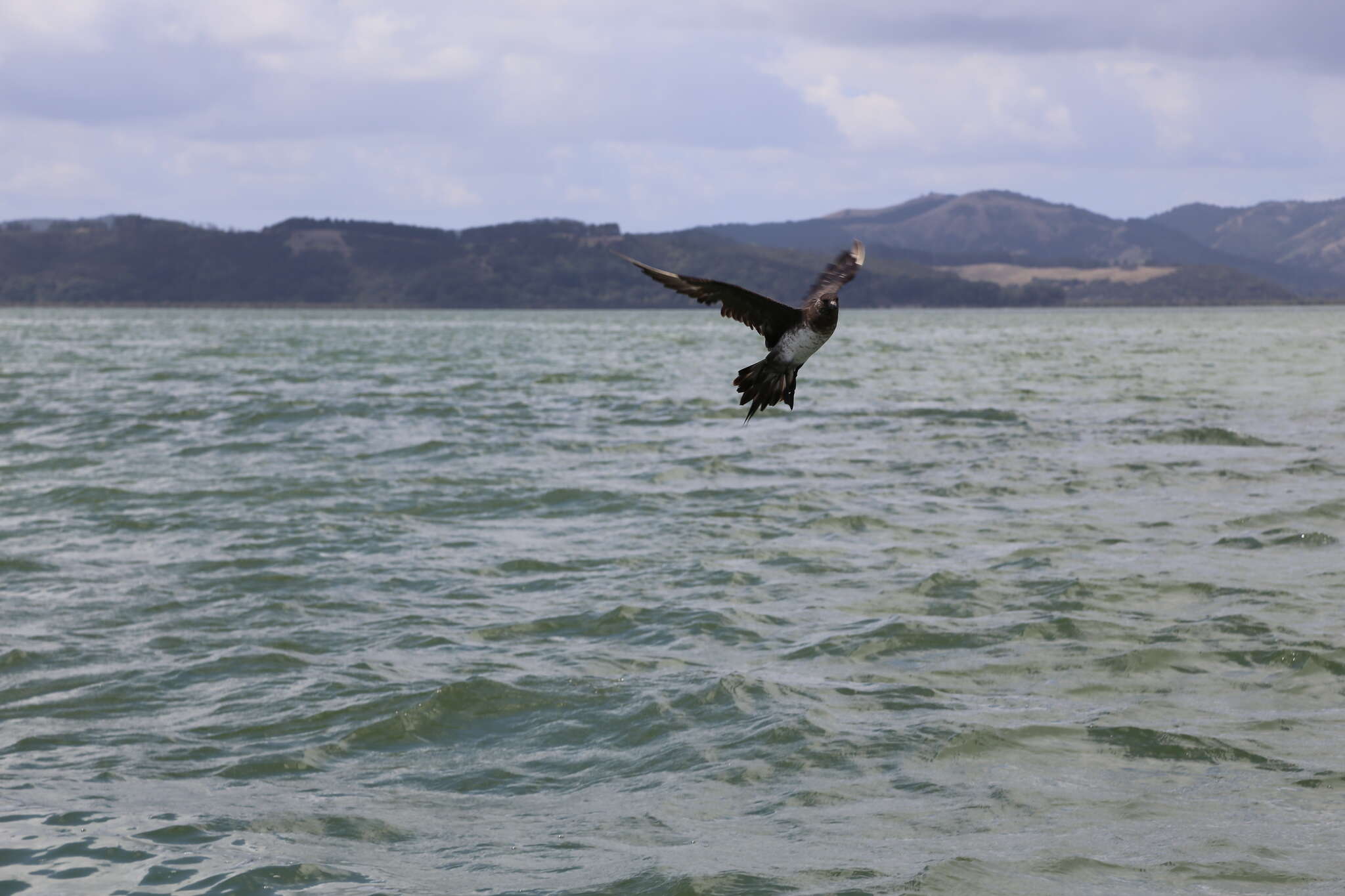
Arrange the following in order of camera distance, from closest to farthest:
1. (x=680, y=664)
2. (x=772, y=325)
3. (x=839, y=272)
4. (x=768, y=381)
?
1. (x=768, y=381)
2. (x=772, y=325)
3. (x=839, y=272)
4. (x=680, y=664)

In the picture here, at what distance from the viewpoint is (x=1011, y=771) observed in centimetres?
1018

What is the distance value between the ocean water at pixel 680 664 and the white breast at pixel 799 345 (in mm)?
3451

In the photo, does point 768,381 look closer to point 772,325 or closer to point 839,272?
point 772,325

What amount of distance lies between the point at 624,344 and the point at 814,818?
84.5 metres

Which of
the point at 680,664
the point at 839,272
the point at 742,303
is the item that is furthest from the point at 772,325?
the point at 680,664

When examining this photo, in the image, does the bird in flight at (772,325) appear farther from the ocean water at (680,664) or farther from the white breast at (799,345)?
the ocean water at (680,664)

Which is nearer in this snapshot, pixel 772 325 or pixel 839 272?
pixel 772 325

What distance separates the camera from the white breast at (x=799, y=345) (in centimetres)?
674

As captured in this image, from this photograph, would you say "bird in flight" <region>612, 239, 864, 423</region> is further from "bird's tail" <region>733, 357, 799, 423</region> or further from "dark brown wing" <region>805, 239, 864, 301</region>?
"dark brown wing" <region>805, 239, 864, 301</region>

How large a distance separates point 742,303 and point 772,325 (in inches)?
8.0

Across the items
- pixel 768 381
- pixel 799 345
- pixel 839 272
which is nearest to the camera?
pixel 799 345

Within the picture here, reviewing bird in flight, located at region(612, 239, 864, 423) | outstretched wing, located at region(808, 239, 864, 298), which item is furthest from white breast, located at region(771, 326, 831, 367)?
outstretched wing, located at region(808, 239, 864, 298)

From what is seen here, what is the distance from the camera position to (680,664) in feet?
43.9

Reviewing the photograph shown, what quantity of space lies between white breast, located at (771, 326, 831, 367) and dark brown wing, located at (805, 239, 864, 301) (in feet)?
1.07
